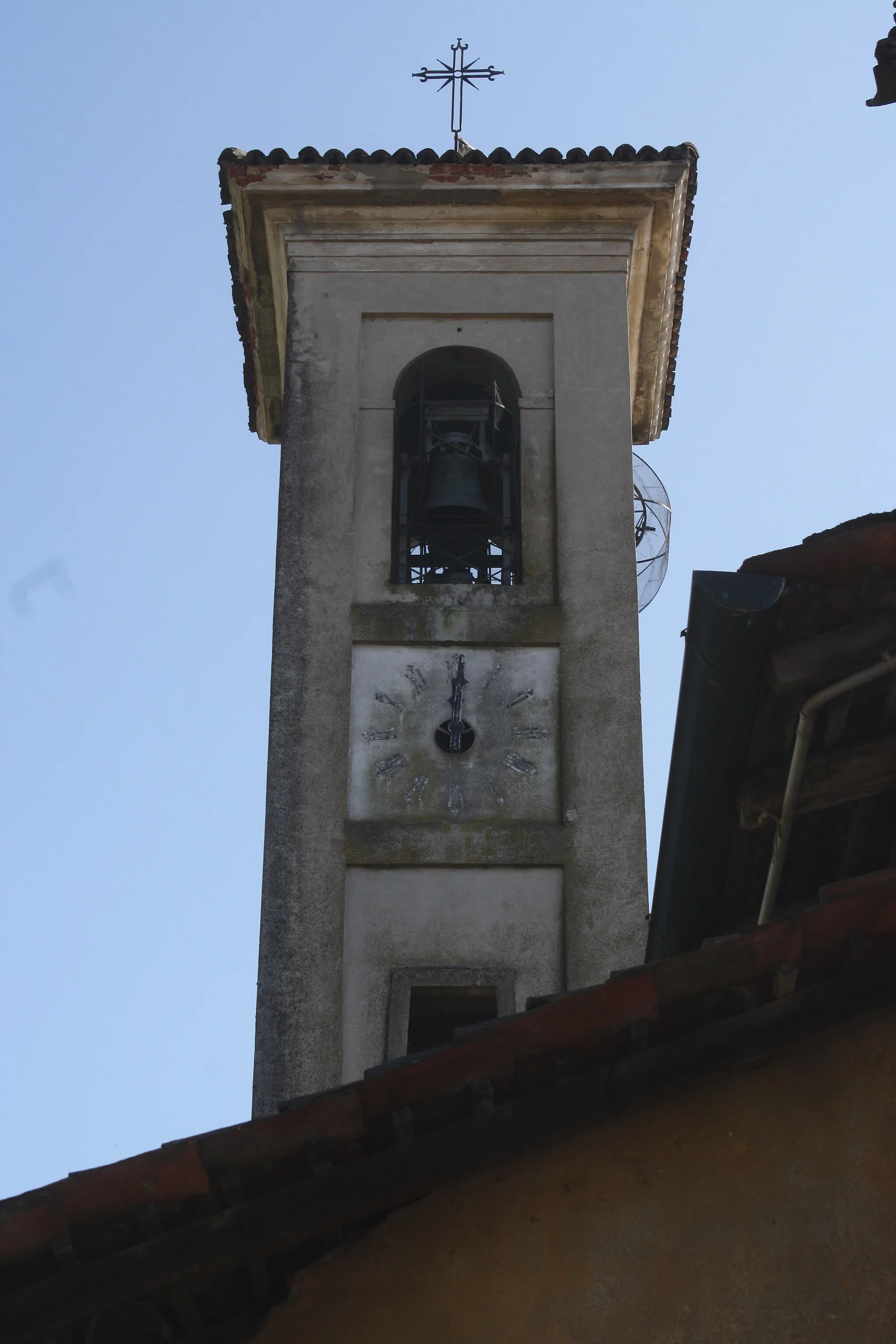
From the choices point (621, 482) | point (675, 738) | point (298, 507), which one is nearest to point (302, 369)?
point (298, 507)

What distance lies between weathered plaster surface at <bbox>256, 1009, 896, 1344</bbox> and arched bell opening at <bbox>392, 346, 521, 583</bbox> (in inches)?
266

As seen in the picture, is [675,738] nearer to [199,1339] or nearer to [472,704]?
[199,1339]

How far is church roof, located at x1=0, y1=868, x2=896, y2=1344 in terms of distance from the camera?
15.8 ft

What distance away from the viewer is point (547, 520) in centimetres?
1180

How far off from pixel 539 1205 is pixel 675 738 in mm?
1429

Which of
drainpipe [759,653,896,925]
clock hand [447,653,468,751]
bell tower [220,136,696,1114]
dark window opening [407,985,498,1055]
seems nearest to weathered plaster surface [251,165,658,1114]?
bell tower [220,136,696,1114]

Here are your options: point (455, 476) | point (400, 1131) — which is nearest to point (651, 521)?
point (455, 476)

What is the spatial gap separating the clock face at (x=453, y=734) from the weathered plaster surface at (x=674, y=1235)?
5555mm

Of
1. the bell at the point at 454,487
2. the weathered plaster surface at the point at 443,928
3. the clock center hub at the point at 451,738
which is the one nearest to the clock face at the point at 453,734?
the clock center hub at the point at 451,738

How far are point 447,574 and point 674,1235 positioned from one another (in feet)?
23.4

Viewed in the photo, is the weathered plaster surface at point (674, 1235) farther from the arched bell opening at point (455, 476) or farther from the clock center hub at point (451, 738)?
the arched bell opening at point (455, 476)

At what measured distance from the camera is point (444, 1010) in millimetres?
10242

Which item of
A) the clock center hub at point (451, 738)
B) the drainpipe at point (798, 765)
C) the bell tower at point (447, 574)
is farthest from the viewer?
the clock center hub at point (451, 738)

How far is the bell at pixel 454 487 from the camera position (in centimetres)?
1182
